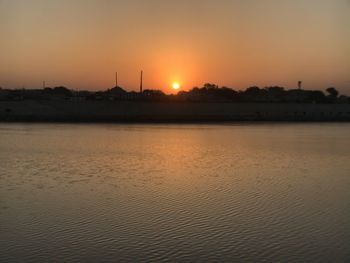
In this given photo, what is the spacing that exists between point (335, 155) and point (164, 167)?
24.7 feet

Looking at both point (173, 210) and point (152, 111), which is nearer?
point (173, 210)

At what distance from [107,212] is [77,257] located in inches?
106

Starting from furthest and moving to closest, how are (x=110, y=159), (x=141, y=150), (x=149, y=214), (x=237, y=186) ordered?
1. (x=141, y=150)
2. (x=110, y=159)
3. (x=237, y=186)
4. (x=149, y=214)

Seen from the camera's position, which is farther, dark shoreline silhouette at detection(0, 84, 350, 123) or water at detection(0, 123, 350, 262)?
dark shoreline silhouette at detection(0, 84, 350, 123)

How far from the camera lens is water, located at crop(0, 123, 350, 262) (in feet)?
23.2

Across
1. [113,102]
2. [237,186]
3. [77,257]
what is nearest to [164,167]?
[237,186]

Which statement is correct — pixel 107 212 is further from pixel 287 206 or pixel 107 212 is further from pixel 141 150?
pixel 141 150

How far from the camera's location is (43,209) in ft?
31.2

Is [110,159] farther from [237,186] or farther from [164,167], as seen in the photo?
[237,186]

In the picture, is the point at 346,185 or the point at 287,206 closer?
the point at 287,206

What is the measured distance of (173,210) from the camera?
31.2ft

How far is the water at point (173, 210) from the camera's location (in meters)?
7.07

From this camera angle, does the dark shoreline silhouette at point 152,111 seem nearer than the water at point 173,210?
No

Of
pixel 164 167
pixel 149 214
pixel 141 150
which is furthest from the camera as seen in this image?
pixel 141 150
